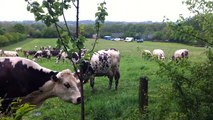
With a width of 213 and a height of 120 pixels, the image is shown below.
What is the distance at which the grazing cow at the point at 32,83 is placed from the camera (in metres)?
6.15

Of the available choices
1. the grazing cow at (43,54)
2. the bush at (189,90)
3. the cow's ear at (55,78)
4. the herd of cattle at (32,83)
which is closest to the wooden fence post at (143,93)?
the herd of cattle at (32,83)

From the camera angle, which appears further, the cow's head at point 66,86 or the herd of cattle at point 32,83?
the cow's head at point 66,86

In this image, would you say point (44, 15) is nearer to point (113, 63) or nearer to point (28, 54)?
point (113, 63)

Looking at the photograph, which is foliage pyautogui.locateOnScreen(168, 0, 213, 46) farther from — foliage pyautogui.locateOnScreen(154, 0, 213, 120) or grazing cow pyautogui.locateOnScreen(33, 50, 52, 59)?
grazing cow pyautogui.locateOnScreen(33, 50, 52, 59)

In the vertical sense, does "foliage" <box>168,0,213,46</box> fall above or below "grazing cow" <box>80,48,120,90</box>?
above

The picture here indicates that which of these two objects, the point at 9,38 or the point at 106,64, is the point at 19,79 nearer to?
the point at 106,64

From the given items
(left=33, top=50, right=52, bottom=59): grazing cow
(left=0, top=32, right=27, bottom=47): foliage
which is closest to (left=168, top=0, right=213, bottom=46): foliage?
(left=33, top=50, right=52, bottom=59): grazing cow

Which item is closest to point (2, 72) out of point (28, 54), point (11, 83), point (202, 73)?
point (11, 83)

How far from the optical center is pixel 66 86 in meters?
6.31

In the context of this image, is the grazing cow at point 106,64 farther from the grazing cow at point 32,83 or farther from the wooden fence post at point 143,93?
the wooden fence post at point 143,93

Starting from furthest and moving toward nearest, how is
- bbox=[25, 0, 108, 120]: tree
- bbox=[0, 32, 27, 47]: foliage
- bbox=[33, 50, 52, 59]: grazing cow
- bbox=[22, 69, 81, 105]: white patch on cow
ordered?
bbox=[0, 32, 27, 47]: foliage
bbox=[33, 50, 52, 59]: grazing cow
bbox=[22, 69, 81, 105]: white patch on cow
bbox=[25, 0, 108, 120]: tree

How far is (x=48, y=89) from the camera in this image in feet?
21.1

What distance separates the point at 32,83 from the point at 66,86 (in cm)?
70

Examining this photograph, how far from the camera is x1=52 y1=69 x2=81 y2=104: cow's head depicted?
6257 millimetres
